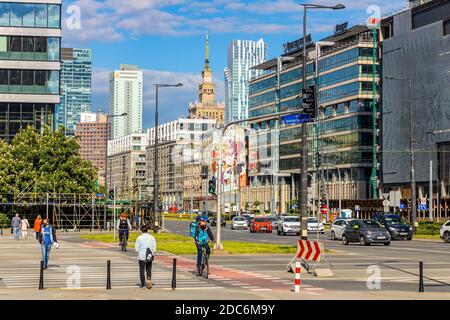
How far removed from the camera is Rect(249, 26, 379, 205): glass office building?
13438 cm

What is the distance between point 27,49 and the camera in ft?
318

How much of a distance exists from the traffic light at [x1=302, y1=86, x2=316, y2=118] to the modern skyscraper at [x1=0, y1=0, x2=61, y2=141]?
220ft

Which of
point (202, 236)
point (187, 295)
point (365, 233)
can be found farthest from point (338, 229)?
point (187, 295)

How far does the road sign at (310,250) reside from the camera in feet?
90.4

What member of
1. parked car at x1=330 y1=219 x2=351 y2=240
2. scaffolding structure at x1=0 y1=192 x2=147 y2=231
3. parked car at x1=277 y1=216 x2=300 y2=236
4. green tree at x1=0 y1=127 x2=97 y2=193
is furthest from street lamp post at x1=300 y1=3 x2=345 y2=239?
green tree at x1=0 y1=127 x2=97 y2=193

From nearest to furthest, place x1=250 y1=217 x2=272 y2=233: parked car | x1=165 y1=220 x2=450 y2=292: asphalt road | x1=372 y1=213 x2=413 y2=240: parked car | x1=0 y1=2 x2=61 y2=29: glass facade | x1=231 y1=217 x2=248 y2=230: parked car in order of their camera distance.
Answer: x1=165 y1=220 x2=450 y2=292: asphalt road
x1=372 y1=213 x2=413 y2=240: parked car
x1=250 y1=217 x2=272 y2=233: parked car
x1=231 y1=217 x2=248 y2=230: parked car
x1=0 y1=2 x2=61 y2=29: glass facade

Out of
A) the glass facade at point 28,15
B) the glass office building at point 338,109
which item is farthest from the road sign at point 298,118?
the glass office building at point 338,109

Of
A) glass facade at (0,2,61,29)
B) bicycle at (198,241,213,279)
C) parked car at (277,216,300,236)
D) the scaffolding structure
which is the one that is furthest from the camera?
glass facade at (0,2,61,29)

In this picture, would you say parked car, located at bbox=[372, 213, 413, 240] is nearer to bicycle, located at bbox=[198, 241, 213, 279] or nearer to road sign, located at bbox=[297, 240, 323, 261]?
road sign, located at bbox=[297, 240, 323, 261]

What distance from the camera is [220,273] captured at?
2973cm

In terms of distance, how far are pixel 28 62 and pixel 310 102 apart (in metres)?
69.0

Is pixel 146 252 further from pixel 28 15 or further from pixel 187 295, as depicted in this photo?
pixel 28 15

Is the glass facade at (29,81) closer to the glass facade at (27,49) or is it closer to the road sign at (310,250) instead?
the glass facade at (27,49)
